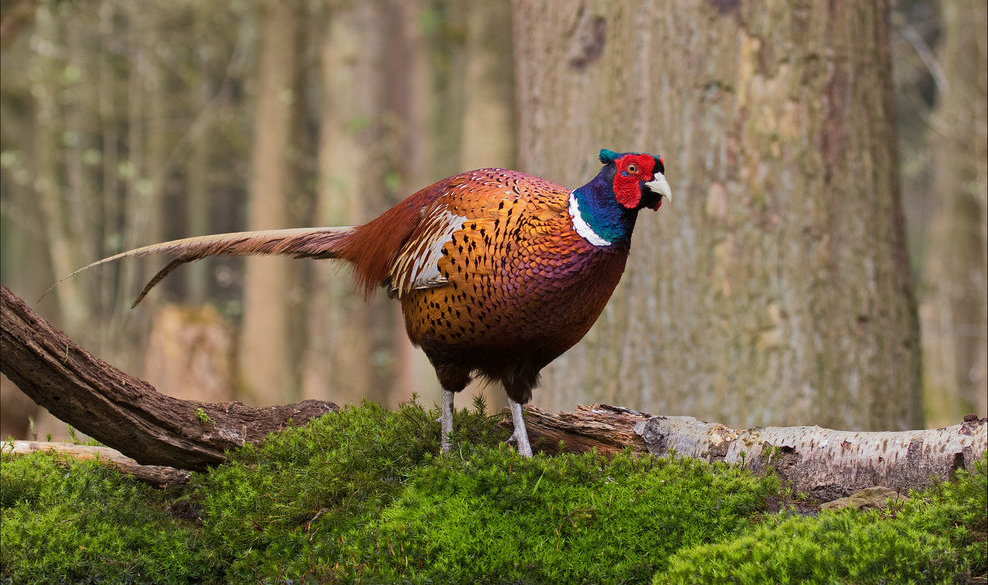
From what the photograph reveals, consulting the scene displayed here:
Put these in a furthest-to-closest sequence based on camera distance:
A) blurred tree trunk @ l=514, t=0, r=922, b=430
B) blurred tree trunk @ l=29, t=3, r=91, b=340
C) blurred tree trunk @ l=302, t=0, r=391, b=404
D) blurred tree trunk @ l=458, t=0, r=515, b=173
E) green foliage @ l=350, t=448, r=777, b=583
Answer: blurred tree trunk @ l=29, t=3, r=91, b=340
blurred tree trunk @ l=302, t=0, r=391, b=404
blurred tree trunk @ l=458, t=0, r=515, b=173
blurred tree trunk @ l=514, t=0, r=922, b=430
green foliage @ l=350, t=448, r=777, b=583

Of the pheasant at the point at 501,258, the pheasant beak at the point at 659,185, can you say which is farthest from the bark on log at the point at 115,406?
the pheasant beak at the point at 659,185

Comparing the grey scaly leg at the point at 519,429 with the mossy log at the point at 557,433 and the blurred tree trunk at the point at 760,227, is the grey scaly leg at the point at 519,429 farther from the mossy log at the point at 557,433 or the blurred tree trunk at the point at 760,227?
Answer: the blurred tree trunk at the point at 760,227

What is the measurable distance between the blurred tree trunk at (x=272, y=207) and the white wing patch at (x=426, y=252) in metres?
10.0

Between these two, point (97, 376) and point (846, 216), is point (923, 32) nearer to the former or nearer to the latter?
point (846, 216)

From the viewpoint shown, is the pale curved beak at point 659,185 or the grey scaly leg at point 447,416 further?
the grey scaly leg at point 447,416

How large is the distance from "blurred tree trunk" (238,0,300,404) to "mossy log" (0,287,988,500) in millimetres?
9519

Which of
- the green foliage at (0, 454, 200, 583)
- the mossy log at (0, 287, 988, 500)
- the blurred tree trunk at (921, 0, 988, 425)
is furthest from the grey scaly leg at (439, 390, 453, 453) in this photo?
the blurred tree trunk at (921, 0, 988, 425)

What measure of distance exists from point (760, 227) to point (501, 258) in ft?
8.67

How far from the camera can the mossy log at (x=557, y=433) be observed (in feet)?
11.7

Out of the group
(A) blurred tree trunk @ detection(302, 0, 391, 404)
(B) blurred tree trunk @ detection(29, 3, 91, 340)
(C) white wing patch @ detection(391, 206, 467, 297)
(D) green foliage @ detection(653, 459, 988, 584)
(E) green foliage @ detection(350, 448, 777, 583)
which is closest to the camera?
(D) green foliage @ detection(653, 459, 988, 584)

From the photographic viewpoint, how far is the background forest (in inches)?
226

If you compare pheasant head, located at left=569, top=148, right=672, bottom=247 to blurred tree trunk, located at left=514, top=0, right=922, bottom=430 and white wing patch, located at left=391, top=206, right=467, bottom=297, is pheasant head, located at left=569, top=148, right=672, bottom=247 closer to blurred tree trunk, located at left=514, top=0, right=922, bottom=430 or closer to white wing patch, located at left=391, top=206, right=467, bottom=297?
white wing patch, located at left=391, top=206, right=467, bottom=297

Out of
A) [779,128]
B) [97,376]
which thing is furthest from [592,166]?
[97,376]

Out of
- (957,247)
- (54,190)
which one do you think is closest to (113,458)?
(54,190)
